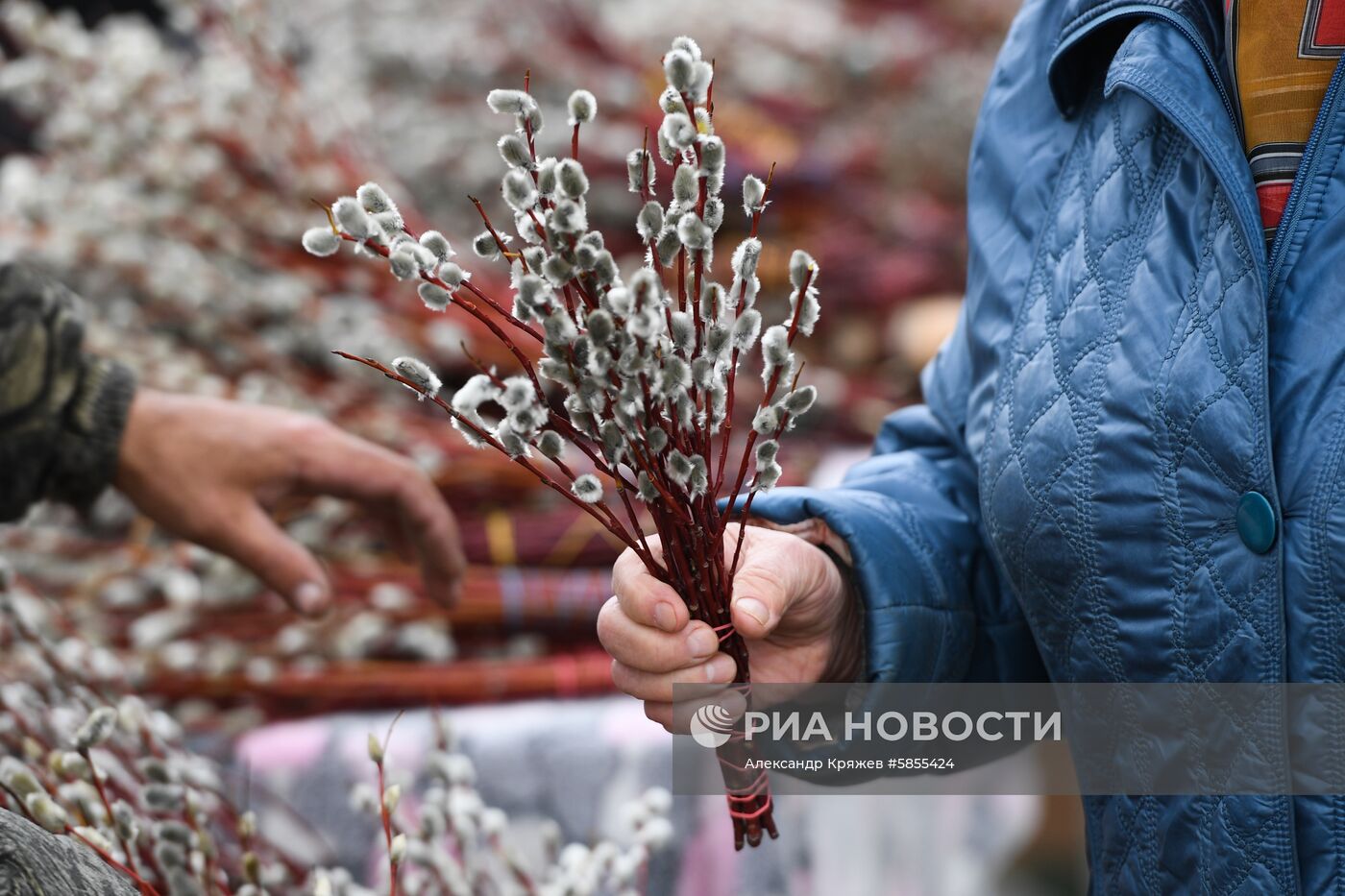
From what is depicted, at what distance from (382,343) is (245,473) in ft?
1.85

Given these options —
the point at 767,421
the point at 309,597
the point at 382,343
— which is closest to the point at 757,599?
the point at 767,421

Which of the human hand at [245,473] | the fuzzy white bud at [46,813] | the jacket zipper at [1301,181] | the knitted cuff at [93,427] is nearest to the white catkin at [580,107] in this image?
the jacket zipper at [1301,181]

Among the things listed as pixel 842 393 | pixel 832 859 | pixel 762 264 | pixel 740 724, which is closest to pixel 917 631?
pixel 740 724

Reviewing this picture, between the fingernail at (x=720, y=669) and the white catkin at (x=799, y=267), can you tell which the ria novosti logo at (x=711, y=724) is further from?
the white catkin at (x=799, y=267)

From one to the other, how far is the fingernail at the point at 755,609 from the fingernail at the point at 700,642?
3 cm

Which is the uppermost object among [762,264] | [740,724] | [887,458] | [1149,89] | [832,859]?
[762,264]

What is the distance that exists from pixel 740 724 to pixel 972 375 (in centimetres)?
31

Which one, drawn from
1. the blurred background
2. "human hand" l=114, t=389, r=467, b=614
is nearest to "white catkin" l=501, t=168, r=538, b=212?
"human hand" l=114, t=389, r=467, b=614

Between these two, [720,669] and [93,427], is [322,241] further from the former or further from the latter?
[93,427]

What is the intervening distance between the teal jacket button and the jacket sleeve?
0.22 meters

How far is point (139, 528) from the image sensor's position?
1.46 metres

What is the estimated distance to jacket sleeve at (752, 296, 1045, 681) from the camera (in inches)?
28.6

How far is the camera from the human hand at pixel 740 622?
0.62m

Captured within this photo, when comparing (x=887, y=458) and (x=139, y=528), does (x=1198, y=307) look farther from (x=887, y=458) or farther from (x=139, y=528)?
(x=139, y=528)
